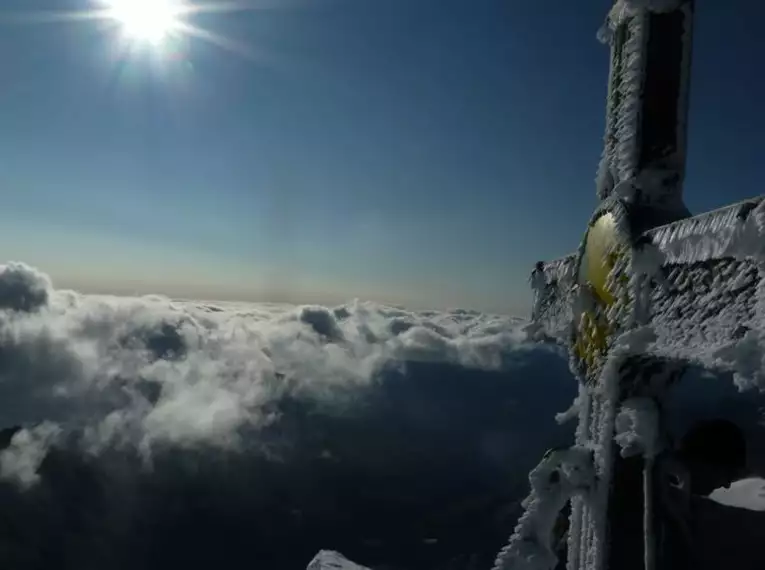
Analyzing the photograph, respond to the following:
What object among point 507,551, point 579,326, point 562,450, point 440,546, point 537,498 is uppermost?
point 579,326

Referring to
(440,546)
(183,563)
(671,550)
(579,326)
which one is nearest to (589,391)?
(579,326)

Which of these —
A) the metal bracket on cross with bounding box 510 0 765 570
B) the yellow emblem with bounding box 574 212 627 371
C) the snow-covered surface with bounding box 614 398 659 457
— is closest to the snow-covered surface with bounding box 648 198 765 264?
the metal bracket on cross with bounding box 510 0 765 570

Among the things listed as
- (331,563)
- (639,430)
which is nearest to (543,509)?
(639,430)

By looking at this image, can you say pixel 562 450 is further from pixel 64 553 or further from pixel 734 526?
pixel 64 553

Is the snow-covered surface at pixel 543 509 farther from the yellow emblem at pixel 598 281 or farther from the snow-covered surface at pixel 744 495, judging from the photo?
the snow-covered surface at pixel 744 495

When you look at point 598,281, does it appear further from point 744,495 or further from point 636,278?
point 744,495

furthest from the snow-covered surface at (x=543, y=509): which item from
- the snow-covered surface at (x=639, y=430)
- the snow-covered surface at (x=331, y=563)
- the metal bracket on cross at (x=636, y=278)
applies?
the snow-covered surface at (x=331, y=563)

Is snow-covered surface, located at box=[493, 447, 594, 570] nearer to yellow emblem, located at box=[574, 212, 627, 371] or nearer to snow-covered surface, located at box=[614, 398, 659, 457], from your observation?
snow-covered surface, located at box=[614, 398, 659, 457]
